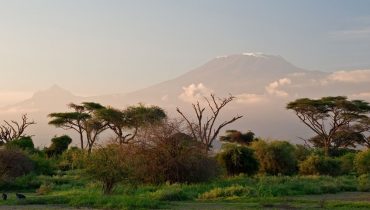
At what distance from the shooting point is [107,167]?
95.7ft

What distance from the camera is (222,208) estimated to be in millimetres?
23500

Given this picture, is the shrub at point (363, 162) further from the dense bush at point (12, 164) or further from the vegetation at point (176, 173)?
the dense bush at point (12, 164)

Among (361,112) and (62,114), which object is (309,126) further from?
(62,114)

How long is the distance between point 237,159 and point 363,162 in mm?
9415

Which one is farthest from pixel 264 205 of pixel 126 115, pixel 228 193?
pixel 126 115

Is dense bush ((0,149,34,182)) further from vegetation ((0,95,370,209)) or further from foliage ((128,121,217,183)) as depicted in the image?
foliage ((128,121,217,183))

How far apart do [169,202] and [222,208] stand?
325 centimetres

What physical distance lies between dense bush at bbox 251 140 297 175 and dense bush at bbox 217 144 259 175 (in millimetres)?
1304

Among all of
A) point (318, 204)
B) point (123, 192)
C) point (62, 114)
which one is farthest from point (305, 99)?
point (318, 204)

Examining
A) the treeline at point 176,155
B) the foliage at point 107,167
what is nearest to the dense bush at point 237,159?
the treeline at point 176,155

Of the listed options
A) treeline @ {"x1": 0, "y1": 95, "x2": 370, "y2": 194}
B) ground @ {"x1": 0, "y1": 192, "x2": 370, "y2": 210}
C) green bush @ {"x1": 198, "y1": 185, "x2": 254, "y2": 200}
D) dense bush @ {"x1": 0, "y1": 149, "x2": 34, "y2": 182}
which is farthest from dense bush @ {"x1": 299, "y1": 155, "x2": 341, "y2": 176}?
dense bush @ {"x1": 0, "y1": 149, "x2": 34, "y2": 182}

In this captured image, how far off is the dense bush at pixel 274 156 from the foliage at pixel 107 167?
16185 mm

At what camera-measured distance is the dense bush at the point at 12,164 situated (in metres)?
38.5

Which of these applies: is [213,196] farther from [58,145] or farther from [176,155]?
[58,145]
